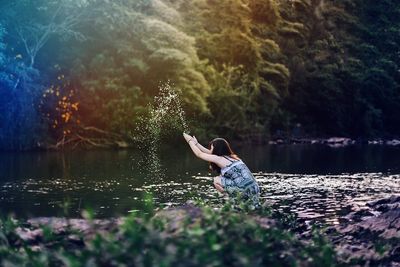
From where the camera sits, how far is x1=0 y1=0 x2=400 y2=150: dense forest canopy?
42.1m

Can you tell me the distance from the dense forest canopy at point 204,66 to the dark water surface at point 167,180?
12.1ft

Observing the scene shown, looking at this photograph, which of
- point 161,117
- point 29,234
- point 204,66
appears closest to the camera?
point 29,234

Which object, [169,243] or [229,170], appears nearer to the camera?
[169,243]

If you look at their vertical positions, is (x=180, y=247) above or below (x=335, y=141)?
below

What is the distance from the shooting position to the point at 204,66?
48312 mm

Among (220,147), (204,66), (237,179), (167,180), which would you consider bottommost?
(167,180)

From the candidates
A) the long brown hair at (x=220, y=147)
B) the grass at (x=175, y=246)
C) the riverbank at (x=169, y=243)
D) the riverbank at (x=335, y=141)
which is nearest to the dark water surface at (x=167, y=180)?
the long brown hair at (x=220, y=147)

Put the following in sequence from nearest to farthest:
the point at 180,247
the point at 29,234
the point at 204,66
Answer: the point at 180,247, the point at 29,234, the point at 204,66

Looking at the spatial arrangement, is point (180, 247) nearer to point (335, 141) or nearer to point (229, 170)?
point (229, 170)

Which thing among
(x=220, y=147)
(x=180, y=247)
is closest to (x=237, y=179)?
(x=220, y=147)

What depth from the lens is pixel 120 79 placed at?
143ft

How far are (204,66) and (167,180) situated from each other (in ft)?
75.1

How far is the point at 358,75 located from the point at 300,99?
15.2 ft

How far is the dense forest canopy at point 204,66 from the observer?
4212 cm
